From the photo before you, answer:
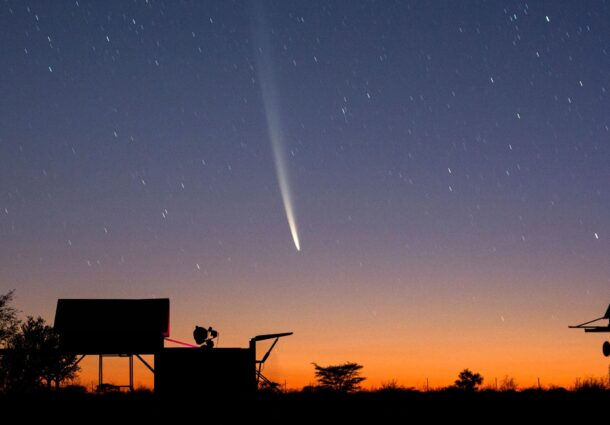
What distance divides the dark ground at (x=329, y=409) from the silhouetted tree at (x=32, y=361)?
1696cm

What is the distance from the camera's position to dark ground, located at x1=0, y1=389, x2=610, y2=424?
2599 centimetres

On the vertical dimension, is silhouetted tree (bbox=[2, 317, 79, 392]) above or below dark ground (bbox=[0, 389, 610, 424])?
above

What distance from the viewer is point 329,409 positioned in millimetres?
28547

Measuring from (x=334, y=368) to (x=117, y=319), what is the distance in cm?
5601

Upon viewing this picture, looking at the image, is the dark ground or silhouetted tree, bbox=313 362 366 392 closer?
the dark ground

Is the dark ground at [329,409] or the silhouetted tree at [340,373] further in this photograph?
the silhouetted tree at [340,373]

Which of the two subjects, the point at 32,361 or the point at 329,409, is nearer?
the point at 329,409

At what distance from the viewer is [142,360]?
39625mm

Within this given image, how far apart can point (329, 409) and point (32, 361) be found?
88.6ft

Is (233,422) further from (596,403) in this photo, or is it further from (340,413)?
(596,403)

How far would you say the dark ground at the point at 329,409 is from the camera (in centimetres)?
2599

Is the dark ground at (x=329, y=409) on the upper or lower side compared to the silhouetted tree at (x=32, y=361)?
lower

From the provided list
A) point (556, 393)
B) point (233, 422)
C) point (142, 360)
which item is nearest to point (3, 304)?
point (142, 360)

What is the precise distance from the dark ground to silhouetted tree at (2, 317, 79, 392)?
17.0 meters
